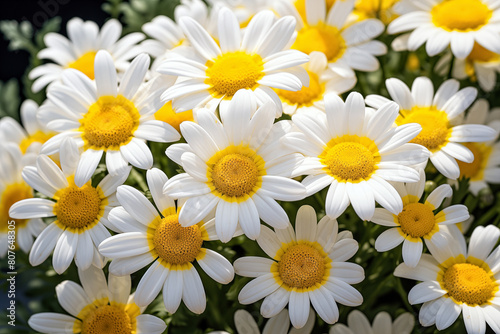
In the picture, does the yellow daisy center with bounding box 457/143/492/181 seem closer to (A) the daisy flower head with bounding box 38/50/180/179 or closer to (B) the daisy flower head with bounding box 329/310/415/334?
(B) the daisy flower head with bounding box 329/310/415/334

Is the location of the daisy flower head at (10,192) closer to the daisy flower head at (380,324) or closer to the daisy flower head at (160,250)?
the daisy flower head at (160,250)

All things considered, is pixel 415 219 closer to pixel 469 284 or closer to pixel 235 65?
pixel 469 284

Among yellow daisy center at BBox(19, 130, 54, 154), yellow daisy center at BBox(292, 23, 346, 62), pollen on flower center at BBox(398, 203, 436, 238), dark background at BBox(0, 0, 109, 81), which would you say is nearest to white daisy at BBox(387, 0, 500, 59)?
yellow daisy center at BBox(292, 23, 346, 62)

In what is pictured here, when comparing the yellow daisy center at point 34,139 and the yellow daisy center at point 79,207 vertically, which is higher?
the yellow daisy center at point 79,207

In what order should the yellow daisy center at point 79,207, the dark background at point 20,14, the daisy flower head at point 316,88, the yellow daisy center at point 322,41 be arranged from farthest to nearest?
the dark background at point 20,14, the yellow daisy center at point 322,41, the daisy flower head at point 316,88, the yellow daisy center at point 79,207

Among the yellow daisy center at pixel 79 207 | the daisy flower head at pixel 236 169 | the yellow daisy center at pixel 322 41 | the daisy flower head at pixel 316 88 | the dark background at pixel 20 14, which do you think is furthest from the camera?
the dark background at pixel 20 14

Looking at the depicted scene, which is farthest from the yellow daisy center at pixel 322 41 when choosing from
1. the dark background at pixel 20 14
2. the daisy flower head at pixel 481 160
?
the dark background at pixel 20 14

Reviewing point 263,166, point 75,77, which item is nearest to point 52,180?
point 75,77
